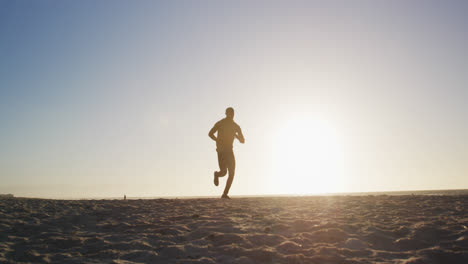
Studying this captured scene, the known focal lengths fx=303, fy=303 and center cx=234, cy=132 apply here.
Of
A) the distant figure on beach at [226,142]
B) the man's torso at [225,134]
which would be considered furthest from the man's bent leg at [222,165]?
the man's torso at [225,134]

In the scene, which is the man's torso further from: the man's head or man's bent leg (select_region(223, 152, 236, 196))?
man's bent leg (select_region(223, 152, 236, 196))

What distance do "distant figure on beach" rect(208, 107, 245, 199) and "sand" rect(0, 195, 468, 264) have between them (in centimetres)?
411

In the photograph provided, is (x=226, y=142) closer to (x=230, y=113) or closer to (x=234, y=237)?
(x=230, y=113)

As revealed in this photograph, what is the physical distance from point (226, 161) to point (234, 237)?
622 centimetres

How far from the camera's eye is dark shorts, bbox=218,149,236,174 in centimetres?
1084

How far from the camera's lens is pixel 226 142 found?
10977 millimetres

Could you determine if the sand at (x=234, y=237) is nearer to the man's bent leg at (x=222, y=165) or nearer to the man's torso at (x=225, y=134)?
the man's bent leg at (x=222, y=165)

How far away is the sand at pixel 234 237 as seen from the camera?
12.8ft

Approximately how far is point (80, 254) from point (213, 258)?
180 cm

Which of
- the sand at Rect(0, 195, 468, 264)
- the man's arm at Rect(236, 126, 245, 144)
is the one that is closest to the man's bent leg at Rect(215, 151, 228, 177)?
the man's arm at Rect(236, 126, 245, 144)

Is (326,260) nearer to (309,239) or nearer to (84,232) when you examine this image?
(309,239)

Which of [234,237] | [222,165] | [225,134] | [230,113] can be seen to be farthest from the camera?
[230,113]

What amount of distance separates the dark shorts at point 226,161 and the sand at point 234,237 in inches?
162

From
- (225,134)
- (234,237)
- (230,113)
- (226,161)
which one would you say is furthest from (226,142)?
(234,237)
